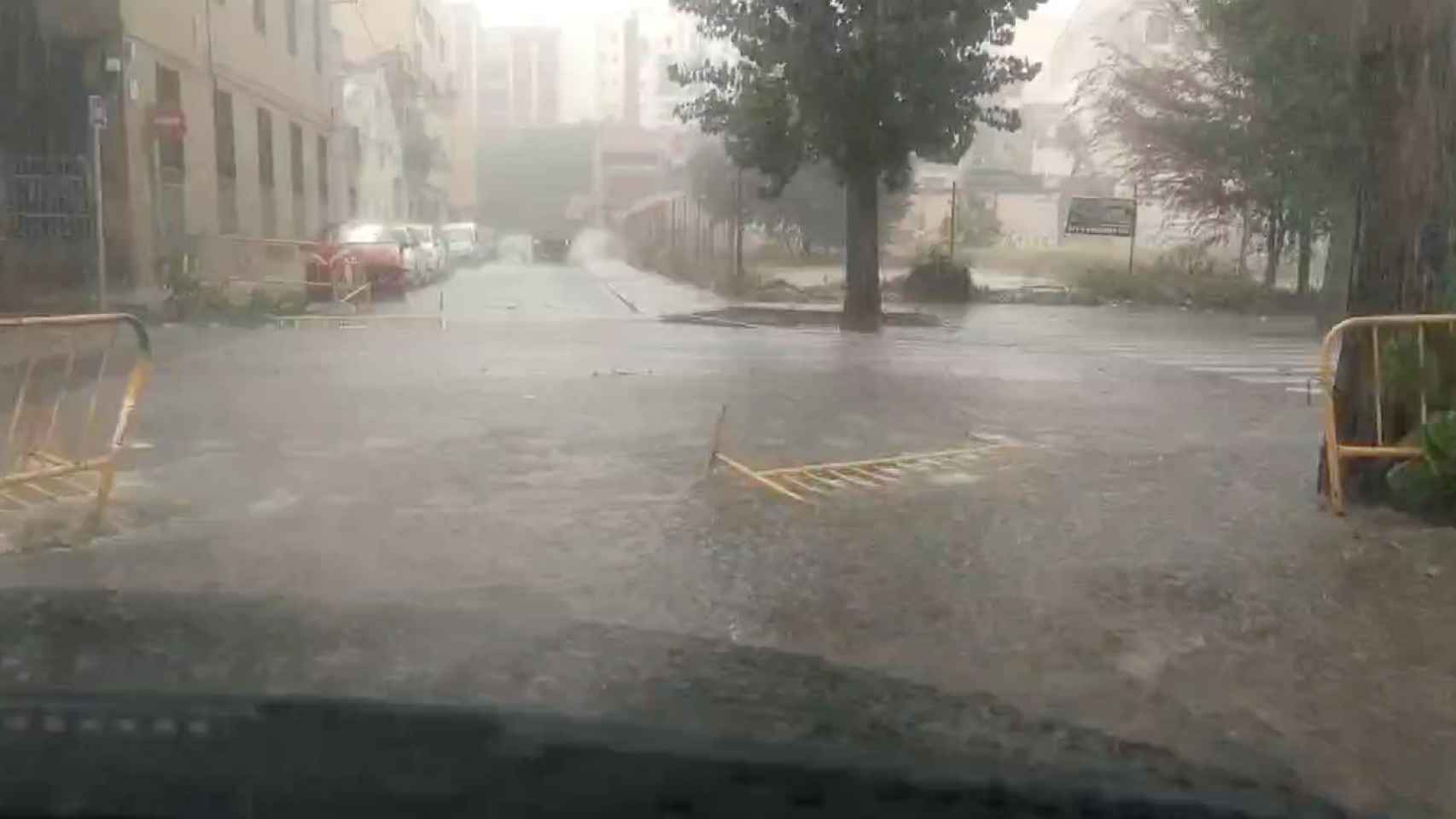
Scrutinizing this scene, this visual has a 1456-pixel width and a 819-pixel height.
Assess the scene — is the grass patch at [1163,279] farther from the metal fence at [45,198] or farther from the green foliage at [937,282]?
the metal fence at [45,198]

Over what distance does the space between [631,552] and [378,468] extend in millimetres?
2680

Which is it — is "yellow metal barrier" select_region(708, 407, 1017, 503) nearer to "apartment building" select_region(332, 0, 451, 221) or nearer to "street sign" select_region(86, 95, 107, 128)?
"street sign" select_region(86, 95, 107, 128)

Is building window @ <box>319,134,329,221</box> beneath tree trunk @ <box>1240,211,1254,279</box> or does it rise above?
above

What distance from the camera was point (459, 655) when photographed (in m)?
5.00


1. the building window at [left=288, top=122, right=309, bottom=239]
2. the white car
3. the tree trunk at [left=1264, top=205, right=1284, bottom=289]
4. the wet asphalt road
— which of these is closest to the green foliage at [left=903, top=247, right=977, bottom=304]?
the tree trunk at [left=1264, top=205, right=1284, bottom=289]

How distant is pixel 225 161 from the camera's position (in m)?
25.0

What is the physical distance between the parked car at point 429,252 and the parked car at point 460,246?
14.4 inches

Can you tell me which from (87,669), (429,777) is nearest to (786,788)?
(429,777)

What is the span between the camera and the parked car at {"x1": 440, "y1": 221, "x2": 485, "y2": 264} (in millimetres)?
32094

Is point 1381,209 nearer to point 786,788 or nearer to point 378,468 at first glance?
point 378,468

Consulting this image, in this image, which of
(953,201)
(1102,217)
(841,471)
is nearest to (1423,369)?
(841,471)

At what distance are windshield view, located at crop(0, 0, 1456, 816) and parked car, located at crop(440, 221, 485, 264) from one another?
3940 mm

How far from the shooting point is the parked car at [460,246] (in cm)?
3209

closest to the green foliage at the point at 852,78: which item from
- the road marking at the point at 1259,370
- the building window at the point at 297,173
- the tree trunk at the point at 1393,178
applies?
the road marking at the point at 1259,370
